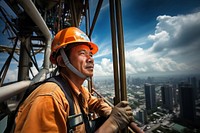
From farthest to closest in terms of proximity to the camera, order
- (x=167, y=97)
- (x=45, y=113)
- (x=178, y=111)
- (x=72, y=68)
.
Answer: (x=167, y=97) → (x=178, y=111) → (x=72, y=68) → (x=45, y=113)

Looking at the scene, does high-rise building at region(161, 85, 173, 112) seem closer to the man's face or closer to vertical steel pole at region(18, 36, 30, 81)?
the man's face

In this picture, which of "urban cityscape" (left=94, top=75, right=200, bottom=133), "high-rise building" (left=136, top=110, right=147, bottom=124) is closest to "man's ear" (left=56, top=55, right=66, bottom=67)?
"urban cityscape" (left=94, top=75, right=200, bottom=133)

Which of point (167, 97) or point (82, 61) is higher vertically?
point (82, 61)

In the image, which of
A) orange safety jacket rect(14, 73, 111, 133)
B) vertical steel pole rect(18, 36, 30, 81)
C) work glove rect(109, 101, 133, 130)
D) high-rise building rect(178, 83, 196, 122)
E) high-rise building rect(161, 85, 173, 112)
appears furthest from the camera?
high-rise building rect(161, 85, 173, 112)

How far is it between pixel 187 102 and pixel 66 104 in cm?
342

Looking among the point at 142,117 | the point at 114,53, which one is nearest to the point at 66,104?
→ the point at 114,53

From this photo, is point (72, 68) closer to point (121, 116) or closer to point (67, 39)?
point (67, 39)

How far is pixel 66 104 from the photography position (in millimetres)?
1139

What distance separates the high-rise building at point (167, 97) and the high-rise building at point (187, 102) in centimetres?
92

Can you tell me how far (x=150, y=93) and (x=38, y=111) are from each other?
6.45 meters

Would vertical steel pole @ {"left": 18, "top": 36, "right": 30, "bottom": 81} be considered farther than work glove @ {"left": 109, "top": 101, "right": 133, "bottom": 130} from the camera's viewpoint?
Yes

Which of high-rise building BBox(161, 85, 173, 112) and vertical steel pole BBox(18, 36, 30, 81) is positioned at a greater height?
vertical steel pole BBox(18, 36, 30, 81)

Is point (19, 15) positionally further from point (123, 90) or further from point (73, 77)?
point (123, 90)

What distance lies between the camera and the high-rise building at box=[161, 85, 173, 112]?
426 cm
